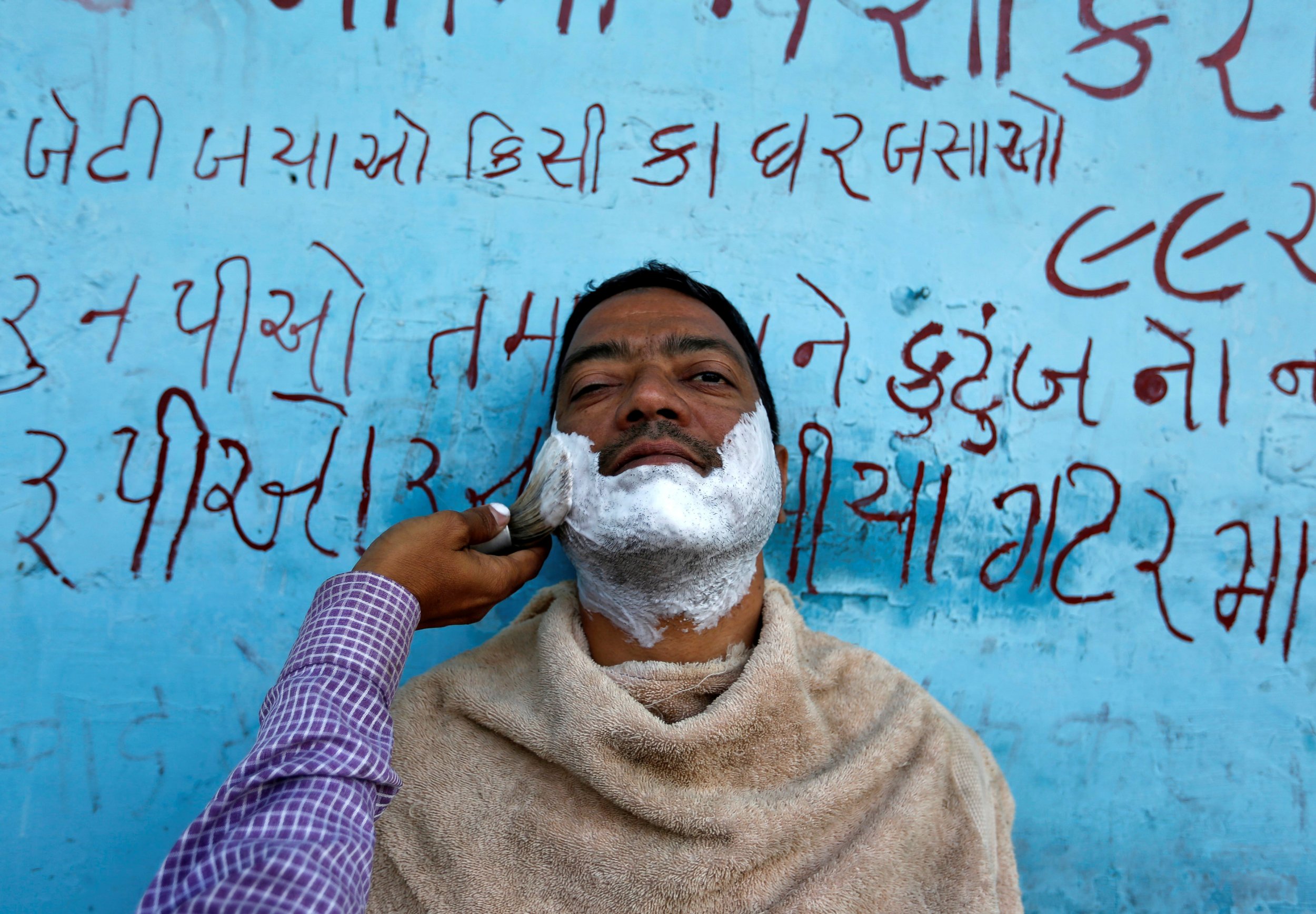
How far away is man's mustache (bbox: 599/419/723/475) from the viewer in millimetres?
1528

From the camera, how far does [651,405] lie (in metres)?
1.55

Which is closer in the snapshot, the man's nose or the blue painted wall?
the man's nose

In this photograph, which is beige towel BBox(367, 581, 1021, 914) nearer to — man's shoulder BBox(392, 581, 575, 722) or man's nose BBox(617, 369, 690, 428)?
man's shoulder BBox(392, 581, 575, 722)

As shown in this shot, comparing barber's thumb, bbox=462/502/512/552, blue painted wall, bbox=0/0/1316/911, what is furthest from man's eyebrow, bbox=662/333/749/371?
barber's thumb, bbox=462/502/512/552

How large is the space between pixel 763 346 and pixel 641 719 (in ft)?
3.40

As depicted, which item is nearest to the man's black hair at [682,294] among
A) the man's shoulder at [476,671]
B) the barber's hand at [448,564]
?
the barber's hand at [448,564]

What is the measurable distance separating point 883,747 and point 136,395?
1983mm

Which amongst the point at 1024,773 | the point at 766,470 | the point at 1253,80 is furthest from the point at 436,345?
the point at 1253,80

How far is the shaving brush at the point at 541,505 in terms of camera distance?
161cm

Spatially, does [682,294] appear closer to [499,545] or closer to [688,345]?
[688,345]

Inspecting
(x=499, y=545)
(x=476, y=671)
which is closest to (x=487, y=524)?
(x=499, y=545)

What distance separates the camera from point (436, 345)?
6.65 feet

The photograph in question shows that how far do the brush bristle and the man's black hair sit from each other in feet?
0.73

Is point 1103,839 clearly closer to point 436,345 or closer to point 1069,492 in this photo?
point 1069,492
